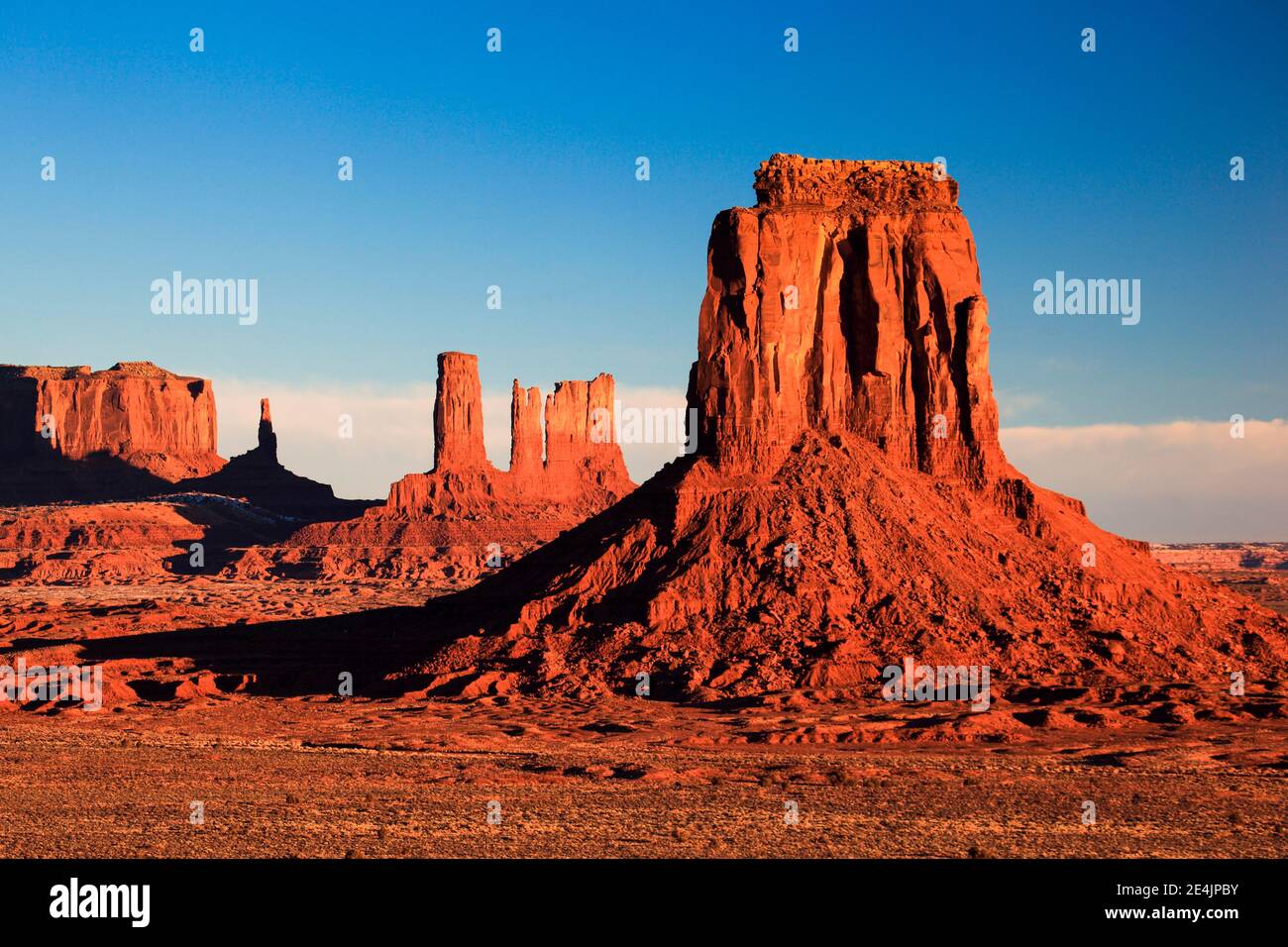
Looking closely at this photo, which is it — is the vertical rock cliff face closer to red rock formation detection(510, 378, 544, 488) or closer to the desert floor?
red rock formation detection(510, 378, 544, 488)

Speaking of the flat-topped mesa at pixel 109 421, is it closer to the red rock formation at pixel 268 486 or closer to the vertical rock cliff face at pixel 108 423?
the vertical rock cliff face at pixel 108 423

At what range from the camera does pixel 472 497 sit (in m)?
149

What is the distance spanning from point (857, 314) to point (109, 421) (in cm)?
15631

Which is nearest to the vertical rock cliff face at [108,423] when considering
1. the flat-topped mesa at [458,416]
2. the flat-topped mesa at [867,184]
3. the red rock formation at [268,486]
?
the red rock formation at [268,486]

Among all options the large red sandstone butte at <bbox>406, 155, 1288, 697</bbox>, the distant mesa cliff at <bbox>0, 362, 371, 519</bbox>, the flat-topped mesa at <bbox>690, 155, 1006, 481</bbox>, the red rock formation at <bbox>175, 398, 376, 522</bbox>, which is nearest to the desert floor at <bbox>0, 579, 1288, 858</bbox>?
the large red sandstone butte at <bbox>406, 155, 1288, 697</bbox>

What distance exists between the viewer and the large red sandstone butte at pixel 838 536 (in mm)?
43812

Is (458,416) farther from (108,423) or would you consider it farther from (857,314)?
(857,314)

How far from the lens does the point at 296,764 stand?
31734mm

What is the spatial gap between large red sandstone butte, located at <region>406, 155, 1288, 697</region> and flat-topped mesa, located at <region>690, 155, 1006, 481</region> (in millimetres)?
76

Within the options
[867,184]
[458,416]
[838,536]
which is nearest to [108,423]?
[458,416]

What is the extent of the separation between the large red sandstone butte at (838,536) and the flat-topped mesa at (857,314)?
0.25ft

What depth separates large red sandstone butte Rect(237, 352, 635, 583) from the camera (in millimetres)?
131000
